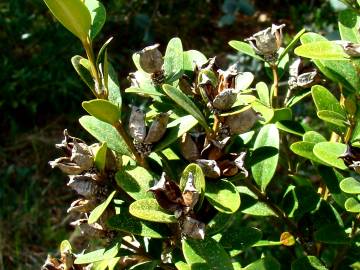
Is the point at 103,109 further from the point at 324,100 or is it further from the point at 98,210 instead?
the point at 324,100

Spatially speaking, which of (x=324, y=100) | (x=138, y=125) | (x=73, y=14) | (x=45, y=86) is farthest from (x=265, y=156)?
(x=45, y=86)

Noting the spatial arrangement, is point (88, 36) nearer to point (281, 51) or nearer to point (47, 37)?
point (281, 51)

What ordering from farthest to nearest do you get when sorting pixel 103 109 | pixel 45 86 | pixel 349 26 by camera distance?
pixel 45 86
pixel 349 26
pixel 103 109

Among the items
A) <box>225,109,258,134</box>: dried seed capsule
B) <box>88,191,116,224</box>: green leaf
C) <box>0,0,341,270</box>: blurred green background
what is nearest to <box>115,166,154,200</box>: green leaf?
<box>88,191,116,224</box>: green leaf

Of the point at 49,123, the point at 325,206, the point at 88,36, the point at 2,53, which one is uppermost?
the point at 88,36

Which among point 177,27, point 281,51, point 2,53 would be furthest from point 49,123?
point 281,51

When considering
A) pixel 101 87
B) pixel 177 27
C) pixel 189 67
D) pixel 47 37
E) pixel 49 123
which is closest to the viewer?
pixel 101 87
